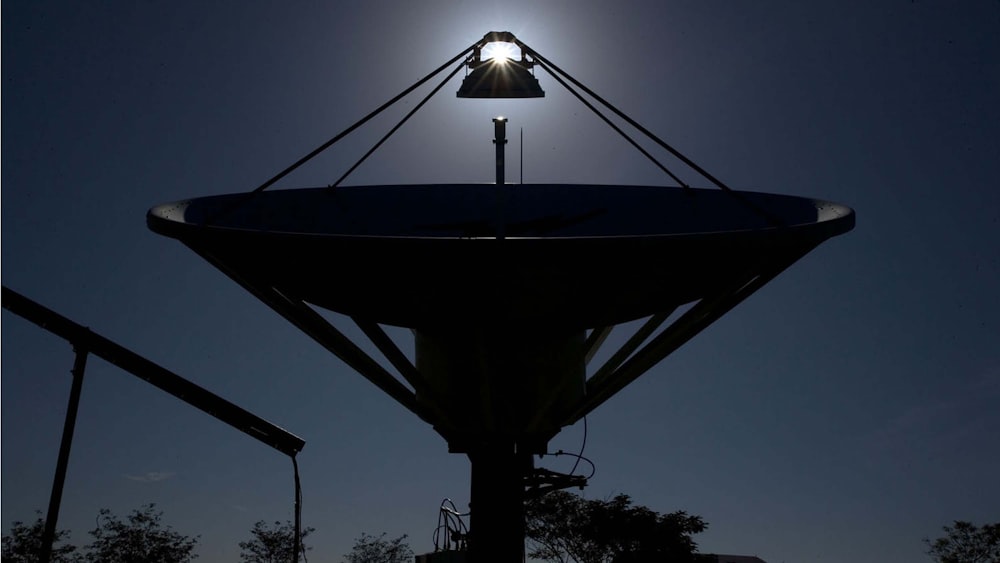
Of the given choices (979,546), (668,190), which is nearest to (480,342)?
(668,190)

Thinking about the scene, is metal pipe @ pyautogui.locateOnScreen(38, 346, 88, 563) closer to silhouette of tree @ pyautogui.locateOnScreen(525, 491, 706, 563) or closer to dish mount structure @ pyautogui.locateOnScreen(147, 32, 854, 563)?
dish mount structure @ pyautogui.locateOnScreen(147, 32, 854, 563)

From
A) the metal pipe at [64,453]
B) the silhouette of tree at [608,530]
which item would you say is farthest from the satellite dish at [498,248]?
the silhouette of tree at [608,530]

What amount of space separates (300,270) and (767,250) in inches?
302

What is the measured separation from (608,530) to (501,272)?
49.2 meters

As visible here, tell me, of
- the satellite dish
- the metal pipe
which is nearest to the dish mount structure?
the satellite dish

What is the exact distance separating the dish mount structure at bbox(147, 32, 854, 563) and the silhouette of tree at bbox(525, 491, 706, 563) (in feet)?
123

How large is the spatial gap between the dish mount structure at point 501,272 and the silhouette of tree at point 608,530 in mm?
37632

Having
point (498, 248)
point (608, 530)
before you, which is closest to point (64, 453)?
point (498, 248)

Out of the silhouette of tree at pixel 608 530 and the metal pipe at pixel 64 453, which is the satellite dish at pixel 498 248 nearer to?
the metal pipe at pixel 64 453

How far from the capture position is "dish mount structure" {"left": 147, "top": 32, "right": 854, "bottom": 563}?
1645 centimetres

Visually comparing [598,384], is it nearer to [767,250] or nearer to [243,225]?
[767,250]

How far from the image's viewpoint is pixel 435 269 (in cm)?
1652

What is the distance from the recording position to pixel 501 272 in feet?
55.0

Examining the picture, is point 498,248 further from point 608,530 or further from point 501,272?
point 608,530
